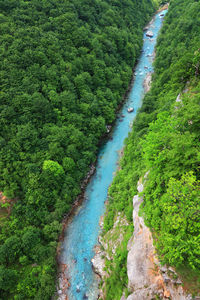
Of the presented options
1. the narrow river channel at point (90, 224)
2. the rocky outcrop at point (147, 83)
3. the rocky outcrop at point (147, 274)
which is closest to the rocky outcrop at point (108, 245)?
the narrow river channel at point (90, 224)

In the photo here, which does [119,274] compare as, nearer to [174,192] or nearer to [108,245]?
[108,245]

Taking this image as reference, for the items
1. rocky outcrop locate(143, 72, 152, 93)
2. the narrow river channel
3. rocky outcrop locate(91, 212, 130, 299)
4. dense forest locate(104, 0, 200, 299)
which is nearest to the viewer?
dense forest locate(104, 0, 200, 299)

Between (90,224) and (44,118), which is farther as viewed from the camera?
(44,118)

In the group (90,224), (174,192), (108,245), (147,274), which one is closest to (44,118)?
(90,224)

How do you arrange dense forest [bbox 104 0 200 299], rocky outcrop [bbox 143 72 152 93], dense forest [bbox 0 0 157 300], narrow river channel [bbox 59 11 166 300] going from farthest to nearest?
rocky outcrop [bbox 143 72 152 93] < dense forest [bbox 0 0 157 300] < narrow river channel [bbox 59 11 166 300] < dense forest [bbox 104 0 200 299]

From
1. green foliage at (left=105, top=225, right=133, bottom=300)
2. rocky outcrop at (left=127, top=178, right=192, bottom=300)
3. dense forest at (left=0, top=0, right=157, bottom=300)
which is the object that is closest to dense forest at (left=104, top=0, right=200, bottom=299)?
green foliage at (left=105, top=225, right=133, bottom=300)

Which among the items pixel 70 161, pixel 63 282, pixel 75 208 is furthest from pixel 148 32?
pixel 63 282

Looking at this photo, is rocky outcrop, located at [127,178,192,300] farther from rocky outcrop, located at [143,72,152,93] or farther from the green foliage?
rocky outcrop, located at [143,72,152,93]
